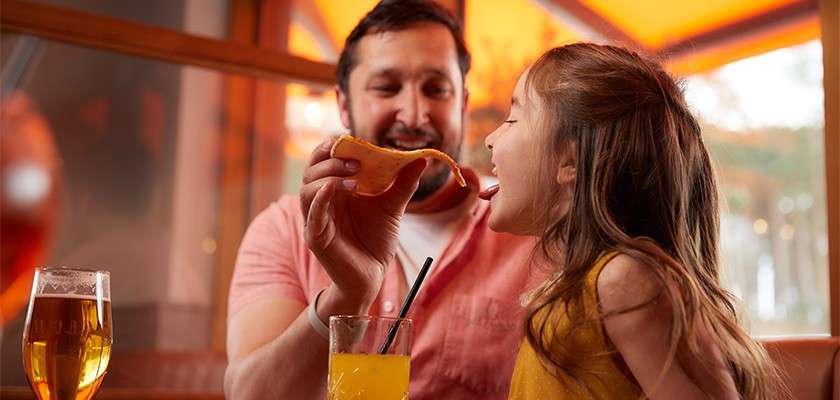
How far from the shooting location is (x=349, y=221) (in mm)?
1601

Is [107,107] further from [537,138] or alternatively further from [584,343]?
[584,343]

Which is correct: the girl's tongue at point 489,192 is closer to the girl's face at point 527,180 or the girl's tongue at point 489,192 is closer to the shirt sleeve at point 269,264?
the girl's face at point 527,180

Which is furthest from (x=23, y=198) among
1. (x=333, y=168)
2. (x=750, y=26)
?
(x=750, y=26)

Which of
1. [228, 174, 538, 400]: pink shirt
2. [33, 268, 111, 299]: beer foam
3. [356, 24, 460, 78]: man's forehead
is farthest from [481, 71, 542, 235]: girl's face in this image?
[356, 24, 460, 78]: man's forehead

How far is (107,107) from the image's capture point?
335 cm

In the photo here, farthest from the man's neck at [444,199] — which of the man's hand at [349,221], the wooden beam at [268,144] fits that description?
the wooden beam at [268,144]

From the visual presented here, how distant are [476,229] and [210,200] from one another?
1.56 meters

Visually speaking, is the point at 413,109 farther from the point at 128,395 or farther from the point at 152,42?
the point at 128,395

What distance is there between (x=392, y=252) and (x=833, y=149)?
1.54 metres

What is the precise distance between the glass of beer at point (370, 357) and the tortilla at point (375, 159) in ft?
1.19

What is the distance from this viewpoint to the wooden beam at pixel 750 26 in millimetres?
3713

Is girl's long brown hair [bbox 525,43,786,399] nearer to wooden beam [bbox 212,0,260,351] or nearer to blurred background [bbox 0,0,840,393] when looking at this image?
blurred background [bbox 0,0,840,393]

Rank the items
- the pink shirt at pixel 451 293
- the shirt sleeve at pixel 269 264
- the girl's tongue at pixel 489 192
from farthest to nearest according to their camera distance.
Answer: the shirt sleeve at pixel 269 264
the pink shirt at pixel 451 293
the girl's tongue at pixel 489 192

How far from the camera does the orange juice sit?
1111mm
